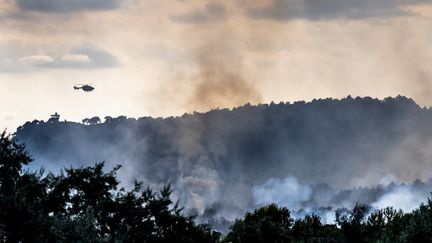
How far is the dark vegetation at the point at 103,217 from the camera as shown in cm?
5844

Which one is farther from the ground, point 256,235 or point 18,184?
point 256,235

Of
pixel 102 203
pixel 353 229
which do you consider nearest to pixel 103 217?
pixel 102 203

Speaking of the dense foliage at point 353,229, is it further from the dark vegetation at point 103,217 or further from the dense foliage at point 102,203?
the dense foliage at point 102,203

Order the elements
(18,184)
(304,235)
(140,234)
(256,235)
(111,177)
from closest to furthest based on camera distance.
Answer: (18,184) → (140,234) → (111,177) → (256,235) → (304,235)

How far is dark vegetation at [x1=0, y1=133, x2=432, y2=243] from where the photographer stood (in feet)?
192

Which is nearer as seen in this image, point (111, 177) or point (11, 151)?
point (11, 151)

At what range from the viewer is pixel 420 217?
85938 mm

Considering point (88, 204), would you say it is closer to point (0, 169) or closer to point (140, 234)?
point (140, 234)

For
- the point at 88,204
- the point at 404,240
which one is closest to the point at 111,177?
the point at 88,204

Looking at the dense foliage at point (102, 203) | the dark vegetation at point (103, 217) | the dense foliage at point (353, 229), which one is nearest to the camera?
the dark vegetation at point (103, 217)

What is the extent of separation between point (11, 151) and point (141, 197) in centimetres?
1758

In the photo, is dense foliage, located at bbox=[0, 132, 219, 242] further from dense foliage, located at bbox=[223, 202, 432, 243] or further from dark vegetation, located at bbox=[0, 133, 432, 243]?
dense foliage, located at bbox=[223, 202, 432, 243]

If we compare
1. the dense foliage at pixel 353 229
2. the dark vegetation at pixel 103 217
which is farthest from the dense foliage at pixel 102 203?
the dense foliage at pixel 353 229

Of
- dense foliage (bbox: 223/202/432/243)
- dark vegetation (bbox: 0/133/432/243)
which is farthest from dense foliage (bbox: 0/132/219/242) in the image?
dense foliage (bbox: 223/202/432/243)
